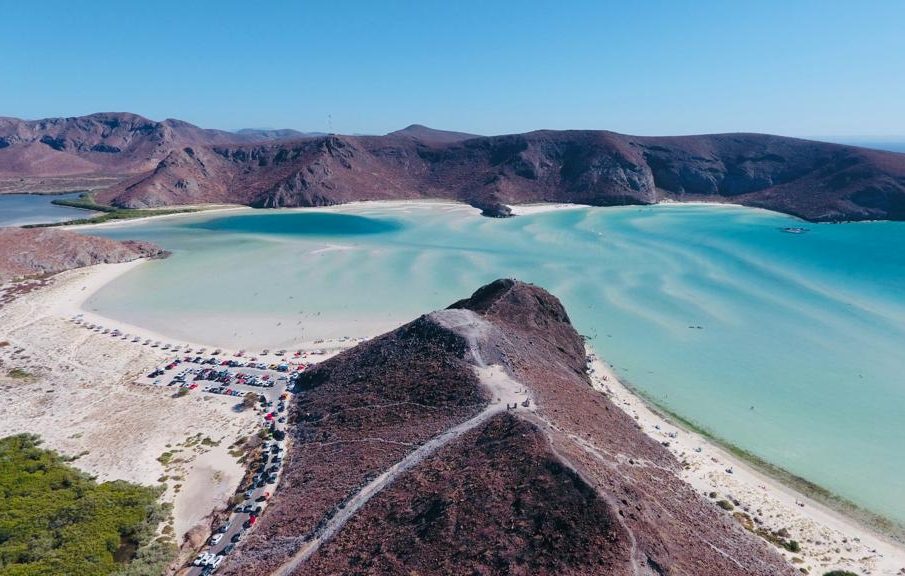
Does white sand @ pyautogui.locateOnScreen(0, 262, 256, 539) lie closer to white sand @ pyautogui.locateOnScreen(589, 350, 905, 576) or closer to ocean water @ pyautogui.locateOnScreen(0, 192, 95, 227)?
white sand @ pyautogui.locateOnScreen(589, 350, 905, 576)

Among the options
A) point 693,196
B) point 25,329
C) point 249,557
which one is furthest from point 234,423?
point 693,196

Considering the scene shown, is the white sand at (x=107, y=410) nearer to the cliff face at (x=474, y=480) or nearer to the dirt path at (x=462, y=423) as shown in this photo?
the cliff face at (x=474, y=480)

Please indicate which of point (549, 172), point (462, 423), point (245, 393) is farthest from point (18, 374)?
point (549, 172)

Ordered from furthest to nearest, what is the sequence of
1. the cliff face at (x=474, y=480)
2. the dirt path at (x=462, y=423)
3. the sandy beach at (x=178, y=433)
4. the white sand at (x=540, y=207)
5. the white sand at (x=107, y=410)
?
the white sand at (x=540, y=207), the white sand at (x=107, y=410), the sandy beach at (x=178, y=433), the dirt path at (x=462, y=423), the cliff face at (x=474, y=480)

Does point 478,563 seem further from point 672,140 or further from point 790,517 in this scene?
point 672,140

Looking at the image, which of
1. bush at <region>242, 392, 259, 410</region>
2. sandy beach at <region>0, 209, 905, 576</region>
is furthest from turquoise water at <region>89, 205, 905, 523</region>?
bush at <region>242, 392, 259, 410</region>

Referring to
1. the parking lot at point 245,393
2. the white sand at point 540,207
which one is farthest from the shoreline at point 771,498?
the white sand at point 540,207

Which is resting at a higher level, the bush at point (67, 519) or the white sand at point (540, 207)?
the white sand at point (540, 207)

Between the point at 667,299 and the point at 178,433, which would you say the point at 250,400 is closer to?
the point at 178,433
